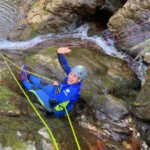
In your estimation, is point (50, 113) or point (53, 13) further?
point (53, 13)

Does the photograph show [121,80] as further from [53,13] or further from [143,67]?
[53,13]

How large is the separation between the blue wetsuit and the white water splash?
3.17 meters

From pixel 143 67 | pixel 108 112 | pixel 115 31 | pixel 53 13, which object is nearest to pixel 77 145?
pixel 108 112

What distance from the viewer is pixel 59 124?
5.46 m

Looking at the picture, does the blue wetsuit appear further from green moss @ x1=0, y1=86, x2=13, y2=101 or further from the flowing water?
the flowing water

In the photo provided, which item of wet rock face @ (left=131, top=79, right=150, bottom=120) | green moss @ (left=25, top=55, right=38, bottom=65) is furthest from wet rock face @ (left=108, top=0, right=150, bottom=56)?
green moss @ (left=25, top=55, right=38, bottom=65)

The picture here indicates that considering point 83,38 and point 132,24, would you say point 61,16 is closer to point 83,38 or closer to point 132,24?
point 83,38

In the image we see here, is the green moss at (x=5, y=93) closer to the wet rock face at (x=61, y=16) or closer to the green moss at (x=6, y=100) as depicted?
the green moss at (x=6, y=100)

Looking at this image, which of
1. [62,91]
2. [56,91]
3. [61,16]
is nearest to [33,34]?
[61,16]

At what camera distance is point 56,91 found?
6.18 meters

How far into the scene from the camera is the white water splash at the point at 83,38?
9461 mm

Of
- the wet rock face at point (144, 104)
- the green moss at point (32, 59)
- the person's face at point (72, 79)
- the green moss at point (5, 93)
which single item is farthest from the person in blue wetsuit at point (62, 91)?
the wet rock face at point (144, 104)

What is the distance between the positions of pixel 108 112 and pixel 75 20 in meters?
5.56

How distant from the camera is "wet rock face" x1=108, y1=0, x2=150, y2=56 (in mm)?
9312
